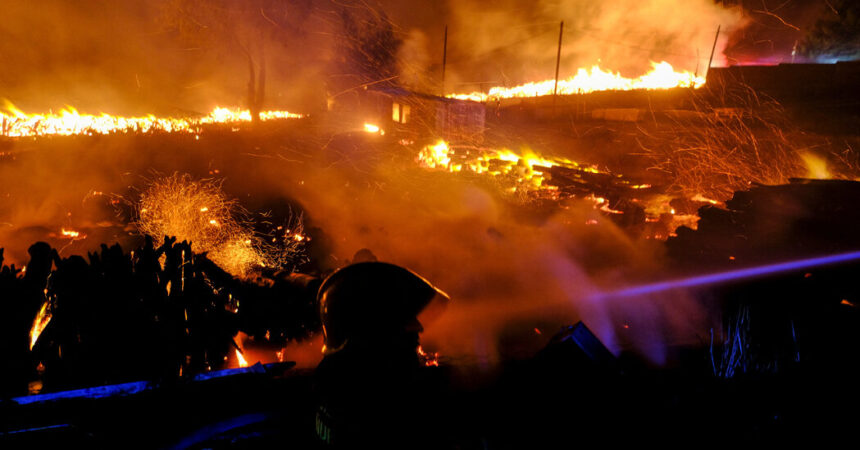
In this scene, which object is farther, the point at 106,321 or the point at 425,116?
the point at 425,116

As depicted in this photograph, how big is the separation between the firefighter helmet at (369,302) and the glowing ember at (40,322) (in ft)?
7.65

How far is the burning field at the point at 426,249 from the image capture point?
8.46 feet

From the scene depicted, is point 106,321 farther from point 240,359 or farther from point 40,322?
point 240,359

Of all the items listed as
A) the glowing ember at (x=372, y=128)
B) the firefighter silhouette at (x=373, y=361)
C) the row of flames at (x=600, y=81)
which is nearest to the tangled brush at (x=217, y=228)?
the firefighter silhouette at (x=373, y=361)

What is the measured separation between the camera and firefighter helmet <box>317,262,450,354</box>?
9.89ft

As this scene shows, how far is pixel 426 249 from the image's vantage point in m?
8.42

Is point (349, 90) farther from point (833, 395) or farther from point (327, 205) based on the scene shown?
point (833, 395)

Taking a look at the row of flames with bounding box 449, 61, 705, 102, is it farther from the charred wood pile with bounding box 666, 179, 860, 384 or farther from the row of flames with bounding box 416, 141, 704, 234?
the charred wood pile with bounding box 666, 179, 860, 384

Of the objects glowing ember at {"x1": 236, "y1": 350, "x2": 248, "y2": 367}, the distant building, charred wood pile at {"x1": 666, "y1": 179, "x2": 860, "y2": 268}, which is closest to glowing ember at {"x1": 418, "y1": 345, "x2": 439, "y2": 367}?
glowing ember at {"x1": 236, "y1": 350, "x2": 248, "y2": 367}

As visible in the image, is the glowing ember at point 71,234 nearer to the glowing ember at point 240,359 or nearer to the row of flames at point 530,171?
the glowing ember at point 240,359

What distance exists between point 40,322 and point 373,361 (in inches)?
121

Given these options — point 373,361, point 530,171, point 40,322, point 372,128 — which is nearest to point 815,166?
point 530,171

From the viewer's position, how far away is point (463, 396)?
2955 mm

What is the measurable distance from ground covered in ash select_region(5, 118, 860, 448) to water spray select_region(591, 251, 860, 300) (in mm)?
95
